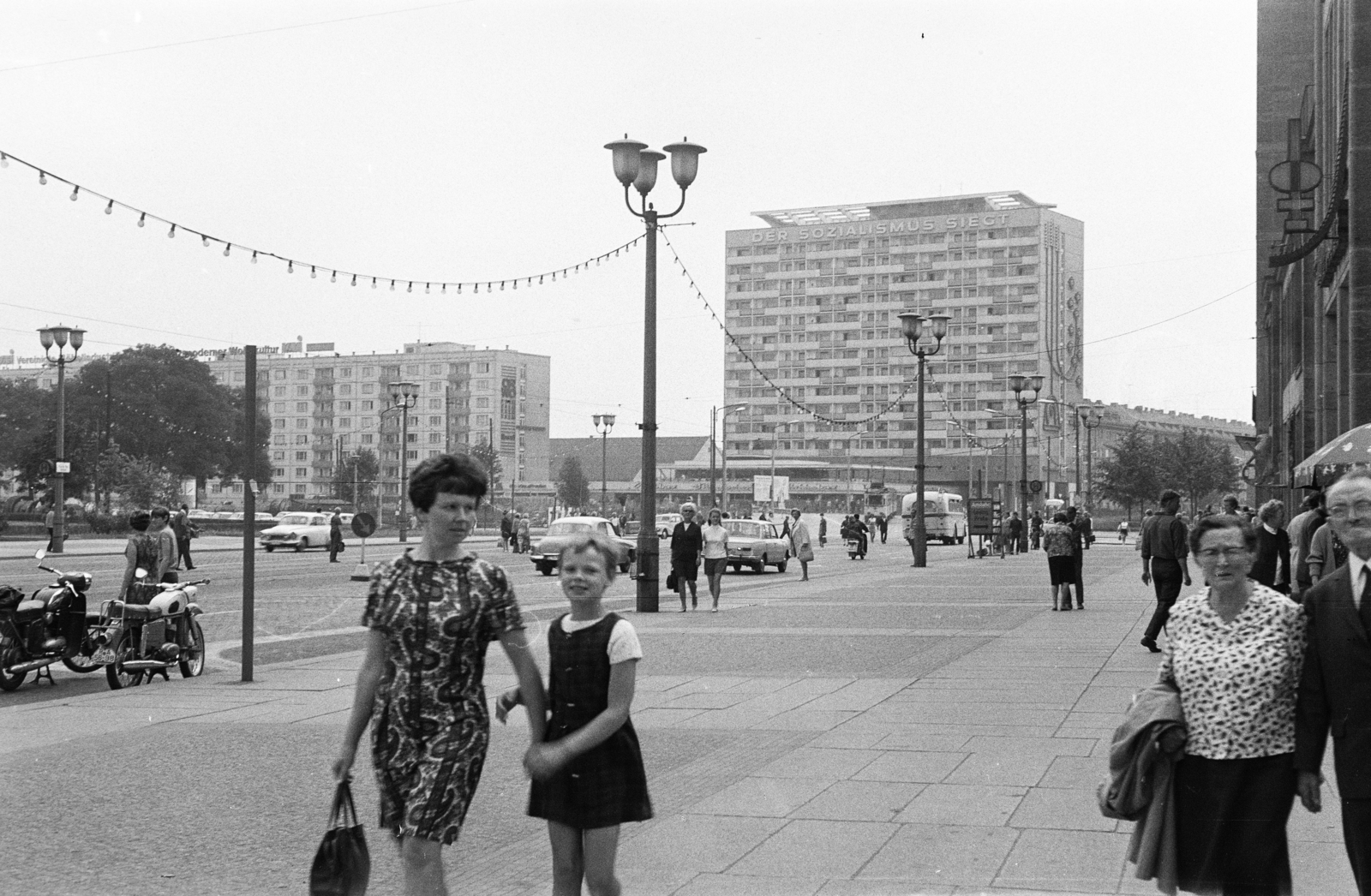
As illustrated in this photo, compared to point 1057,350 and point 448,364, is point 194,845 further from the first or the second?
point 1057,350

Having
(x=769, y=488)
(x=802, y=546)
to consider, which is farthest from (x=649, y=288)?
(x=769, y=488)

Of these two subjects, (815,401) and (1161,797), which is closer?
(1161,797)

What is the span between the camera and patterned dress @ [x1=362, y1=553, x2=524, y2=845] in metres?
4.55

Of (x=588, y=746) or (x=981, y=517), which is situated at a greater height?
(x=588, y=746)

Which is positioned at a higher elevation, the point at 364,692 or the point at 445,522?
the point at 445,522

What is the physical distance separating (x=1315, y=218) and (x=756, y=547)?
49.0 feet

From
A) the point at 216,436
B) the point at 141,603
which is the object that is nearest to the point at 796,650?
the point at 141,603

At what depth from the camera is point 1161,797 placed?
4.55 metres

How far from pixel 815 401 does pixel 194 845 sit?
520 ft

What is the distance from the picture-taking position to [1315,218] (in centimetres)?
3195

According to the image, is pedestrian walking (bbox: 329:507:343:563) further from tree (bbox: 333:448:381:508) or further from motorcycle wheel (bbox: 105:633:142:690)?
tree (bbox: 333:448:381:508)

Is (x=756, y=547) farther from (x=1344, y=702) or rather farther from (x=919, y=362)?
(x=1344, y=702)

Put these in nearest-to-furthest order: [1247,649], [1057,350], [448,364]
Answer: [1247,649]
[448,364]
[1057,350]

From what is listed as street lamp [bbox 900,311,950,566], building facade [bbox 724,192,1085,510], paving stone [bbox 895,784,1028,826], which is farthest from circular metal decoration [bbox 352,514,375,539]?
building facade [bbox 724,192,1085,510]
